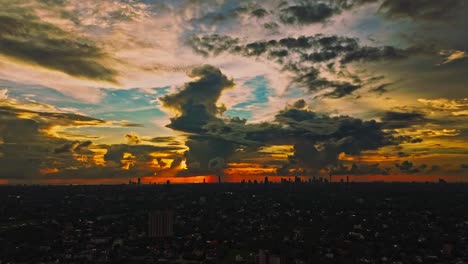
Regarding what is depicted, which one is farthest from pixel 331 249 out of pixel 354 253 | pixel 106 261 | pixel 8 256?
pixel 8 256

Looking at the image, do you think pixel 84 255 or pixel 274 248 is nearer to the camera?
pixel 84 255

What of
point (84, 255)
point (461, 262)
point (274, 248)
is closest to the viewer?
point (461, 262)

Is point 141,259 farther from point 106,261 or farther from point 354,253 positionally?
point 354,253

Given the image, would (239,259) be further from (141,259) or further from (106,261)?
(106,261)

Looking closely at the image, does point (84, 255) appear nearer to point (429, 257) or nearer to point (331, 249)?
point (331, 249)

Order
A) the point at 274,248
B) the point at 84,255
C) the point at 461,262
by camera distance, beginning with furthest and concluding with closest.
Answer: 1. the point at 274,248
2. the point at 84,255
3. the point at 461,262

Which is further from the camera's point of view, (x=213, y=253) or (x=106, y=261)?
(x=213, y=253)

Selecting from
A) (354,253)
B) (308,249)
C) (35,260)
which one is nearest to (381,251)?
(354,253)

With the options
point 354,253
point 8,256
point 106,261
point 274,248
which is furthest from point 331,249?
point 8,256
